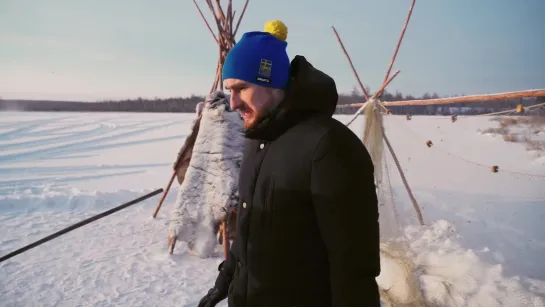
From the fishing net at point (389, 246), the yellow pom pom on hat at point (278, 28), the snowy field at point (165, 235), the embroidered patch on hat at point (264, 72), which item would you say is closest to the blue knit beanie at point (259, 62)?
the embroidered patch on hat at point (264, 72)

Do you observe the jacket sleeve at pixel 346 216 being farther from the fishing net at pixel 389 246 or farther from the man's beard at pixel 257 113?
the fishing net at pixel 389 246

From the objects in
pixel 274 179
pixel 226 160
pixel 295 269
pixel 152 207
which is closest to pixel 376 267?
pixel 295 269

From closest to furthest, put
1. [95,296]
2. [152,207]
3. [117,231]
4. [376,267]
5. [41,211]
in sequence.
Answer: [376,267] < [95,296] < [117,231] < [41,211] < [152,207]

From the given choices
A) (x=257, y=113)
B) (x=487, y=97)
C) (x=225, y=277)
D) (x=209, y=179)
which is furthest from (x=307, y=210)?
(x=209, y=179)

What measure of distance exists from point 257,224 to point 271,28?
0.93 meters

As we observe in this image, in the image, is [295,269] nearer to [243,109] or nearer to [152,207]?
[243,109]

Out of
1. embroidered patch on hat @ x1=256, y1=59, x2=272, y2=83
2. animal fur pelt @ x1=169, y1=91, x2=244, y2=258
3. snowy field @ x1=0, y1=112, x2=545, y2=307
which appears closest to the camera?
embroidered patch on hat @ x1=256, y1=59, x2=272, y2=83

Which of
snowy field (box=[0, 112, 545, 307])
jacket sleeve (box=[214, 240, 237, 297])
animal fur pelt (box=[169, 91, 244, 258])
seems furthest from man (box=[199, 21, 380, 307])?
animal fur pelt (box=[169, 91, 244, 258])

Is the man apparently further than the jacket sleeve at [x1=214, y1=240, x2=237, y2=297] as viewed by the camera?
No

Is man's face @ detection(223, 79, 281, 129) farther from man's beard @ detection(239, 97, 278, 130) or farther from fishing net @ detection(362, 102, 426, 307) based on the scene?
fishing net @ detection(362, 102, 426, 307)

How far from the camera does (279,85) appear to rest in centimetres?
121

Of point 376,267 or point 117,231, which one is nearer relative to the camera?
point 376,267

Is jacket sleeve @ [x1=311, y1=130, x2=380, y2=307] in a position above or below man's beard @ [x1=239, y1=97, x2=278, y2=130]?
below

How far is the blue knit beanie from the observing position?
3.87ft
